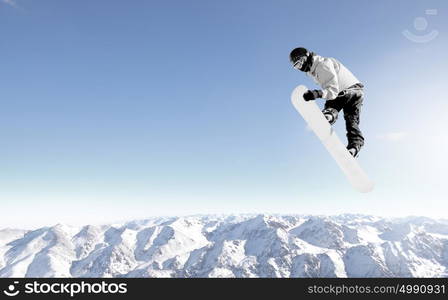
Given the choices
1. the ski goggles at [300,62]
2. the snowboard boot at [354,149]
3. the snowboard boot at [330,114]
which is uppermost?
the ski goggles at [300,62]

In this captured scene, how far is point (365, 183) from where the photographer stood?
35.6 ft

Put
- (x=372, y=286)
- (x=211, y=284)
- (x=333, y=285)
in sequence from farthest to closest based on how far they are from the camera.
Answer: (x=333, y=285)
(x=372, y=286)
(x=211, y=284)

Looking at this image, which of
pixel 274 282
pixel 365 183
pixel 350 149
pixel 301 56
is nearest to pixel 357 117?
pixel 350 149

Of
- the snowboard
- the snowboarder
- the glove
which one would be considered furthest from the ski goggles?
the glove

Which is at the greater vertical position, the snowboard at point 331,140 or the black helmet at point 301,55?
the black helmet at point 301,55

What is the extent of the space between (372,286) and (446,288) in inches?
116

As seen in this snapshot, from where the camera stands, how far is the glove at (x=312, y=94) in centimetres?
920

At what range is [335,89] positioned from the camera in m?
9.46

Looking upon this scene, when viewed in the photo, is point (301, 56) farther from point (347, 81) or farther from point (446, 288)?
point (446, 288)

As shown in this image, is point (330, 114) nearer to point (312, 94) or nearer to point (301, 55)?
point (312, 94)

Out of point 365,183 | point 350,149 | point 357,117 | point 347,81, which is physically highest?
point 347,81

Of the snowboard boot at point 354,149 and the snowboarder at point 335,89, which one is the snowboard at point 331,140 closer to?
the snowboard boot at point 354,149

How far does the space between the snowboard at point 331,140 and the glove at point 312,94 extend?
218 mm

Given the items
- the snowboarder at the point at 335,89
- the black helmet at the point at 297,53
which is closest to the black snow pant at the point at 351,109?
the snowboarder at the point at 335,89
